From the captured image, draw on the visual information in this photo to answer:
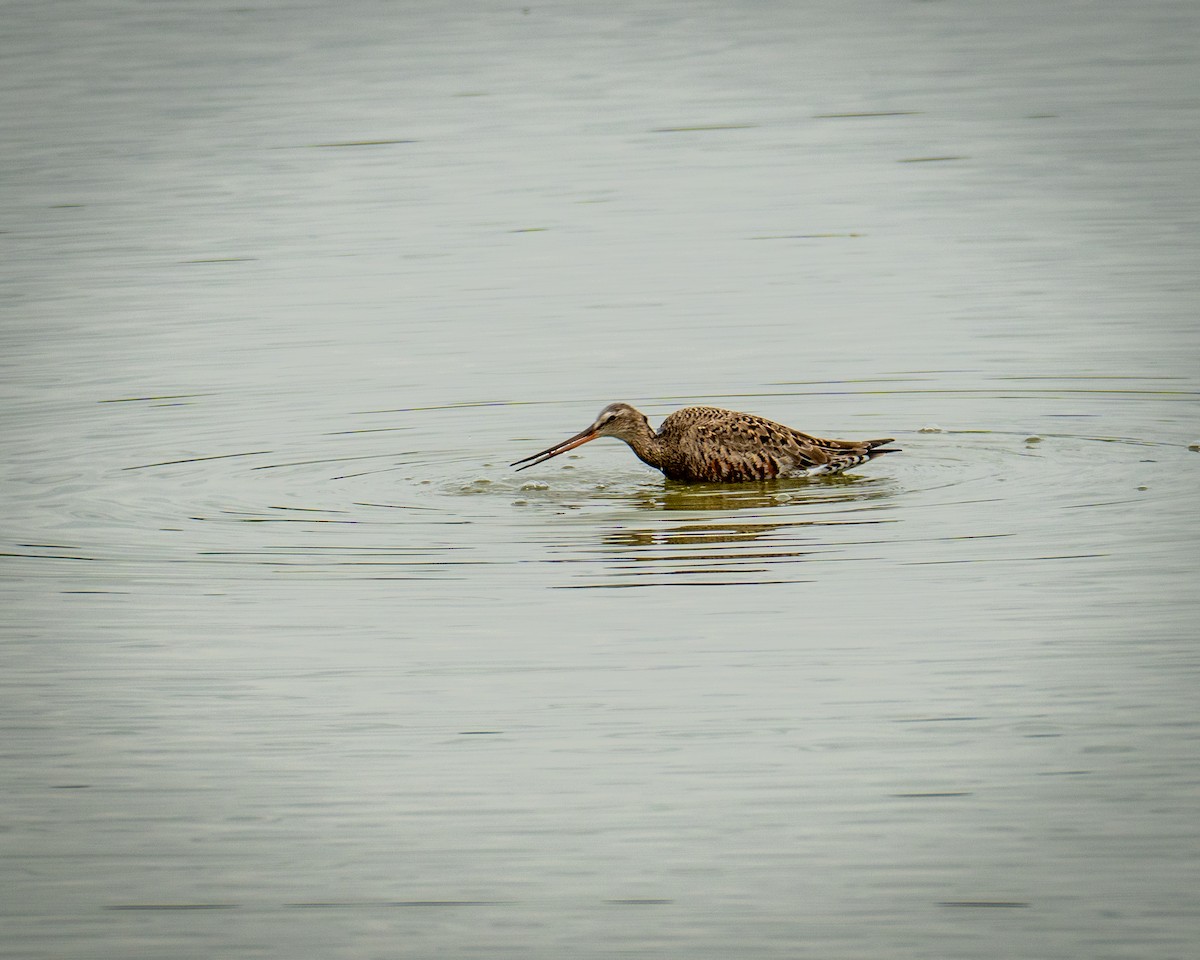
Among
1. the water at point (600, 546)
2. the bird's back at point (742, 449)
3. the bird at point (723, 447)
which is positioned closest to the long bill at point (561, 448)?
the bird at point (723, 447)

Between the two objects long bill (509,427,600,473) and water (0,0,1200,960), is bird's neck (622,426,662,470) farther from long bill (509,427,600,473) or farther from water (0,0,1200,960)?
water (0,0,1200,960)

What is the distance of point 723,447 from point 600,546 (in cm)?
204

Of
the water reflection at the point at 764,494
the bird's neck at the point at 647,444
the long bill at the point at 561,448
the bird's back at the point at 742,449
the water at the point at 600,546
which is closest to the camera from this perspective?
the water at the point at 600,546

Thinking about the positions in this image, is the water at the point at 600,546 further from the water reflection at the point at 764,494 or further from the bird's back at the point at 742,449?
the bird's back at the point at 742,449

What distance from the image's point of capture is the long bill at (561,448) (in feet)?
43.9

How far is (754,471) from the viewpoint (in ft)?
43.5

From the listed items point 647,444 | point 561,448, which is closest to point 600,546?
point 561,448

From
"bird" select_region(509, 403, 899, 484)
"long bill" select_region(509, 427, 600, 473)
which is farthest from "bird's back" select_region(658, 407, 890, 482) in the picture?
"long bill" select_region(509, 427, 600, 473)

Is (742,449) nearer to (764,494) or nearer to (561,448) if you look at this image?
(764,494)

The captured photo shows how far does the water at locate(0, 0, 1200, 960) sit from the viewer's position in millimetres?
7094

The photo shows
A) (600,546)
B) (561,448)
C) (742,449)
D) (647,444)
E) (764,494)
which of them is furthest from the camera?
(647,444)

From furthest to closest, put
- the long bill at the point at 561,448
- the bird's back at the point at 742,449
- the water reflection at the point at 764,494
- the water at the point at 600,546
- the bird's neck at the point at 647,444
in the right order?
the bird's neck at the point at 647,444, the long bill at the point at 561,448, the bird's back at the point at 742,449, the water reflection at the point at 764,494, the water at the point at 600,546

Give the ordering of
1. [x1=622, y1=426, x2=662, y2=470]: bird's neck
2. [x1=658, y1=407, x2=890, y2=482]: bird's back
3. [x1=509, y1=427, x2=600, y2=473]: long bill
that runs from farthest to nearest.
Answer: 1. [x1=622, y1=426, x2=662, y2=470]: bird's neck
2. [x1=509, y1=427, x2=600, y2=473]: long bill
3. [x1=658, y1=407, x2=890, y2=482]: bird's back

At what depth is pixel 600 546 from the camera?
11430 mm
